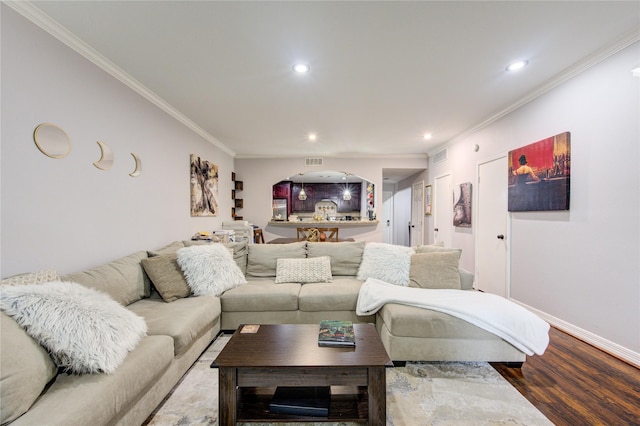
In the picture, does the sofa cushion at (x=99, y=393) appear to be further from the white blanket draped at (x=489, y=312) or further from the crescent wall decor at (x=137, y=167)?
the crescent wall decor at (x=137, y=167)

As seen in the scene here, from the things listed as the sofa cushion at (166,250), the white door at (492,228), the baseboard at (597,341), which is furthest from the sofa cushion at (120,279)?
the white door at (492,228)

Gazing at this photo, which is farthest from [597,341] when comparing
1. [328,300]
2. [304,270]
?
[304,270]

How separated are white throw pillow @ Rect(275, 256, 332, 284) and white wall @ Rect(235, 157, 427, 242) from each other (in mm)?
3175

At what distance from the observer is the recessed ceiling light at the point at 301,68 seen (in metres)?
2.28

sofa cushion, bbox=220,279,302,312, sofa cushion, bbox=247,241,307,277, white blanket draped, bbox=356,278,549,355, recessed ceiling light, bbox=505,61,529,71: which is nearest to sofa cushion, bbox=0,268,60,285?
sofa cushion, bbox=220,279,302,312

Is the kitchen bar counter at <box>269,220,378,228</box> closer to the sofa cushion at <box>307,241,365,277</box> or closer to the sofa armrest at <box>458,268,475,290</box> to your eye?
the sofa cushion at <box>307,241,365,277</box>

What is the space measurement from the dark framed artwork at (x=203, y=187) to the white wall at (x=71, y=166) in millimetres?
733

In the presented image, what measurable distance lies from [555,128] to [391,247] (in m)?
2.09

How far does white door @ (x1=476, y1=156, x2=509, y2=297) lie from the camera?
10.9 feet

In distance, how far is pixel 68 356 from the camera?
114 centimetres

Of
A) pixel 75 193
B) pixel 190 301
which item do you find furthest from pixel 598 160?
pixel 75 193

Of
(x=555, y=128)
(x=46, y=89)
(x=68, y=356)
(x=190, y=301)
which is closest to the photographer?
(x=68, y=356)

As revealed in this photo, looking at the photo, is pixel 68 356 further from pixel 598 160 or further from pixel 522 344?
pixel 598 160

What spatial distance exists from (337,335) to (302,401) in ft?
1.27
